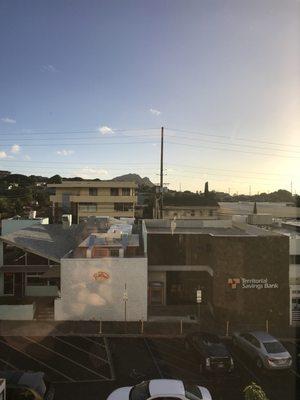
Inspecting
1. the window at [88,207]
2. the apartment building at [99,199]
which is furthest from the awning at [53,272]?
the window at [88,207]

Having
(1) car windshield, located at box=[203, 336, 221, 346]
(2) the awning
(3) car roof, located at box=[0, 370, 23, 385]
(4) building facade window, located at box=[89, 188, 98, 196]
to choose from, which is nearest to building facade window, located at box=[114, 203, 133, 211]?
(4) building facade window, located at box=[89, 188, 98, 196]

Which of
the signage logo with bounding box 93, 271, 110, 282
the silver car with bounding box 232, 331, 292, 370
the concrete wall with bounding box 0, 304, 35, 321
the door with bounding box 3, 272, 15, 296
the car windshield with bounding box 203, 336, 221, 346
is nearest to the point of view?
the silver car with bounding box 232, 331, 292, 370

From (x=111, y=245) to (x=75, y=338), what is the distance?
283 inches

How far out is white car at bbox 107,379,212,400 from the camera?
1332 centimetres

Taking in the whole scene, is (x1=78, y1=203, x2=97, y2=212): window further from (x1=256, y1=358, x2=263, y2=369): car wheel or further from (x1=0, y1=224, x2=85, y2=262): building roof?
(x1=256, y1=358, x2=263, y2=369): car wheel

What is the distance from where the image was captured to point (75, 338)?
21969mm

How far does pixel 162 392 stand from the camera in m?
13.4

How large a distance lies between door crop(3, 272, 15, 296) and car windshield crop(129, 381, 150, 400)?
1771cm

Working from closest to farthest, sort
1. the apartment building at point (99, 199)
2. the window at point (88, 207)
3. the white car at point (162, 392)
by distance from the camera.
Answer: the white car at point (162, 392) → the apartment building at point (99, 199) → the window at point (88, 207)

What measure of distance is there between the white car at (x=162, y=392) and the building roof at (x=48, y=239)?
14.7 meters

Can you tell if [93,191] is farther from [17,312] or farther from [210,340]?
[210,340]

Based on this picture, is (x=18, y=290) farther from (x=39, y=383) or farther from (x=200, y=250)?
(x=39, y=383)

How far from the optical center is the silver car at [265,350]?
18.2 metres

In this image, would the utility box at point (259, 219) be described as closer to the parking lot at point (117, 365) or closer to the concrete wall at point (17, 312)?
the parking lot at point (117, 365)
